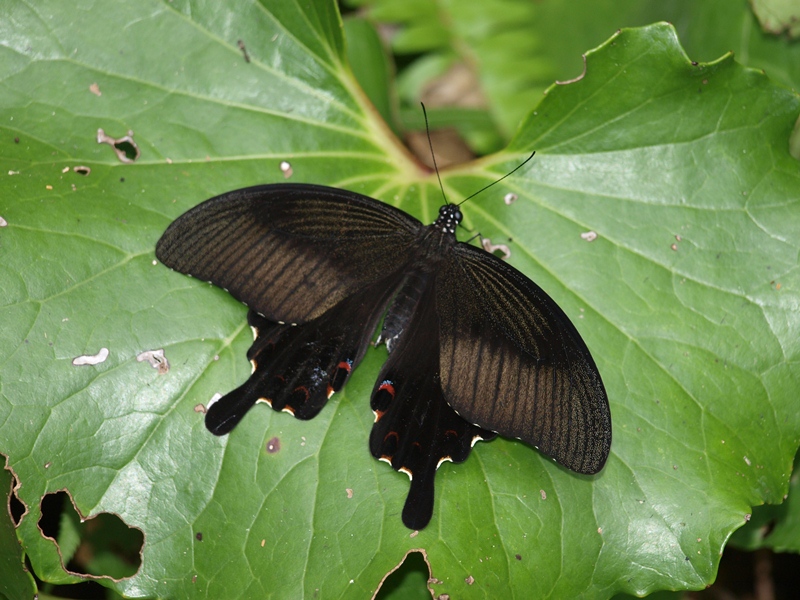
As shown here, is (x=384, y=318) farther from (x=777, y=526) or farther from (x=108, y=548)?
(x=777, y=526)

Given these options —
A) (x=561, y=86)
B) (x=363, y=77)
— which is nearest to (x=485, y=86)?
(x=363, y=77)

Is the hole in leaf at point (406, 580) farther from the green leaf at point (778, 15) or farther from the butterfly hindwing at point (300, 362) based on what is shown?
the green leaf at point (778, 15)

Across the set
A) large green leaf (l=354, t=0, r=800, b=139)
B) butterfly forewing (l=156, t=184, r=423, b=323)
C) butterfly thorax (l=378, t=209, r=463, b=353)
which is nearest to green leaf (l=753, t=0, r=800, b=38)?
large green leaf (l=354, t=0, r=800, b=139)

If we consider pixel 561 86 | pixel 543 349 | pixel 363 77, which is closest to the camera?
pixel 543 349

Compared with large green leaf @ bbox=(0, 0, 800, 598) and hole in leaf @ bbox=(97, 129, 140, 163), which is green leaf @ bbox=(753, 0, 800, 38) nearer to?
large green leaf @ bbox=(0, 0, 800, 598)

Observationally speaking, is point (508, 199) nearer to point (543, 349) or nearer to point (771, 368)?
point (543, 349)

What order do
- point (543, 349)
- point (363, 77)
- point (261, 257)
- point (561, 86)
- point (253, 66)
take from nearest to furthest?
point (543, 349)
point (261, 257)
point (561, 86)
point (253, 66)
point (363, 77)

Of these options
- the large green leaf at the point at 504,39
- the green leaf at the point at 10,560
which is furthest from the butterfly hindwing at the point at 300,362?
the large green leaf at the point at 504,39
